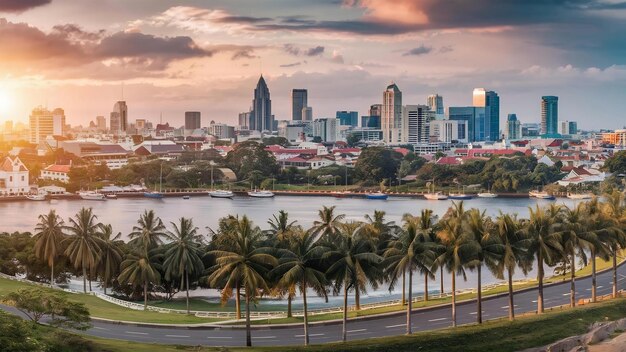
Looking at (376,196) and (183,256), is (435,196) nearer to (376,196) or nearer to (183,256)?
(376,196)

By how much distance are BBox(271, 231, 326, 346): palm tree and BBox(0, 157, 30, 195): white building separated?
Result: 5961 cm

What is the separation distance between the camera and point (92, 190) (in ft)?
243

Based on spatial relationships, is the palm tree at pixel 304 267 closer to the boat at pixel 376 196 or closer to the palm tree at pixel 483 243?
the palm tree at pixel 483 243

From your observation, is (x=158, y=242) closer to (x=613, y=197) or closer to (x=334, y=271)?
(x=334, y=271)

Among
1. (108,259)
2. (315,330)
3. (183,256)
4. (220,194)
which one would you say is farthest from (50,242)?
(220,194)

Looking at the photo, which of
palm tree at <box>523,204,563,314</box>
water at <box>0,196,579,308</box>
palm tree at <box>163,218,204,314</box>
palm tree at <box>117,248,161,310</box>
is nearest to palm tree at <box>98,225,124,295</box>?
palm tree at <box>117,248,161,310</box>

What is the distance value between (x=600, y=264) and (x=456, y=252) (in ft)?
46.1

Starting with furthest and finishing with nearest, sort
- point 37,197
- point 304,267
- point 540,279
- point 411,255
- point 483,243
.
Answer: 1. point 37,197
2. point 540,279
3. point 483,243
4. point 411,255
5. point 304,267

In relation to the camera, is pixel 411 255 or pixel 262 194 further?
pixel 262 194

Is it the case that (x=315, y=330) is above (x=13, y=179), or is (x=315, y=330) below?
Result: below

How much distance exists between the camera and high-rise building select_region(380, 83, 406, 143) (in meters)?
162

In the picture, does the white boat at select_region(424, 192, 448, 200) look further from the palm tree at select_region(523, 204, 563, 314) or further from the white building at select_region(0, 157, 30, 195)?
the palm tree at select_region(523, 204, 563, 314)

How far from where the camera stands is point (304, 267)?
1683 centimetres

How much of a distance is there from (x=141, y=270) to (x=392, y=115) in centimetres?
14384
